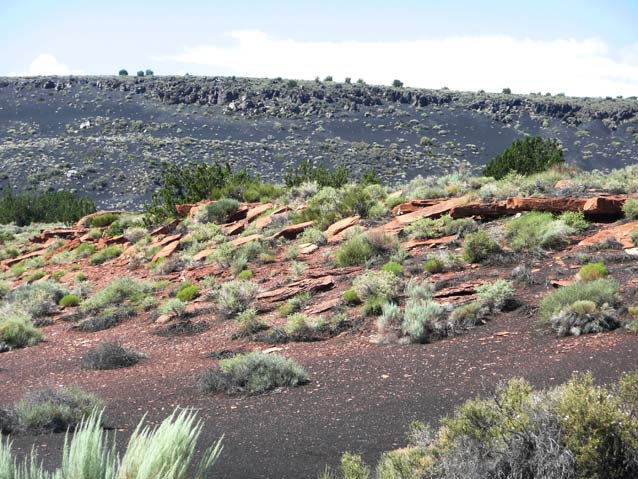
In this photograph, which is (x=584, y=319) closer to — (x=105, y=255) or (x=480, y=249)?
(x=480, y=249)

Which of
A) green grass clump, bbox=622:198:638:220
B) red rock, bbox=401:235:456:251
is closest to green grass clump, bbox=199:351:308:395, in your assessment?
red rock, bbox=401:235:456:251

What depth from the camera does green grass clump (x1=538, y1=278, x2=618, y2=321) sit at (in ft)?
31.9

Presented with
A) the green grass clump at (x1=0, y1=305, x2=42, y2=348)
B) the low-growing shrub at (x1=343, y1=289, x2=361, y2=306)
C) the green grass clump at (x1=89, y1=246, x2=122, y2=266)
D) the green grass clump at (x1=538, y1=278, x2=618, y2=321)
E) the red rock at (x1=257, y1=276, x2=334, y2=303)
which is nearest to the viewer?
the green grass clump at (x1=538, y1=278, x2=618, y2=321)

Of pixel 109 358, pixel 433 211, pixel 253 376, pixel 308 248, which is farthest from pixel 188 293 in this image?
pixel 253 376

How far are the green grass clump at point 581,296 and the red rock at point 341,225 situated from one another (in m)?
8.95

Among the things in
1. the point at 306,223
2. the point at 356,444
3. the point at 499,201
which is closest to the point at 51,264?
the point at 306,223

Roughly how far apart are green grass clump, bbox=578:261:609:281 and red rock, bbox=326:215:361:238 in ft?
27.1

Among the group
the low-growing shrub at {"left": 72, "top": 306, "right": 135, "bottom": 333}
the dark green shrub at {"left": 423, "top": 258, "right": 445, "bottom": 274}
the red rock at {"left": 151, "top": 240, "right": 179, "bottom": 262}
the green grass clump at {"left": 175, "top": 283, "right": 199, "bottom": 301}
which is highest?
the dark green shrub at {"left": 423, "top": 258, "right": 445, "bottom": 274}

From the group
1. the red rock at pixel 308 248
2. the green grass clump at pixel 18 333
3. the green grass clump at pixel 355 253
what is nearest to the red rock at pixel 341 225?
the red rock at pixel 308 248

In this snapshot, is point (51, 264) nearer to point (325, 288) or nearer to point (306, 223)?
point (306, 223)

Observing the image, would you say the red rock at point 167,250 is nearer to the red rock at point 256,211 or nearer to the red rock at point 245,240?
the red rock at point 245,240

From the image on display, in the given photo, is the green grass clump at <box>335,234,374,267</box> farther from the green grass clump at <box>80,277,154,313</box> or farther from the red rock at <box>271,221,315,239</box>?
the green grass clump at <box>80,277,154,313</box>

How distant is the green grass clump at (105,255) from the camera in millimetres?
23208

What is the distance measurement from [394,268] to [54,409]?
7823 millimetres
